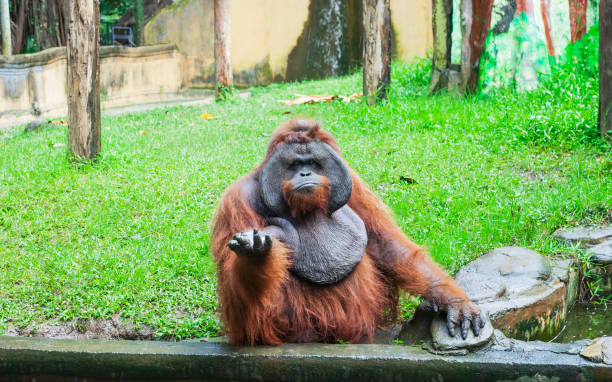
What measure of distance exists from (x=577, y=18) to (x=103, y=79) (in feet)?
26.1

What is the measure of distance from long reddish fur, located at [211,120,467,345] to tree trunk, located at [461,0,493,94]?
4895 mm

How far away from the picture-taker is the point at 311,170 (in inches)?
108

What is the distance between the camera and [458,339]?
101 inches

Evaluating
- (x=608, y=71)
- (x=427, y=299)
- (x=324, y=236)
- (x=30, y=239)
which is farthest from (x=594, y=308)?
(x=30, y=239)

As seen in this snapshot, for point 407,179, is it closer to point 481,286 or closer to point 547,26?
point 481,286

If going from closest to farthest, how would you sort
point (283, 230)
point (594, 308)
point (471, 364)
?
point (471, 364) → point (283, 230) → point (594, 308)

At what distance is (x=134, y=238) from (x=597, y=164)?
3.38 meters

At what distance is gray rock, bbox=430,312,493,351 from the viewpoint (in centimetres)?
253

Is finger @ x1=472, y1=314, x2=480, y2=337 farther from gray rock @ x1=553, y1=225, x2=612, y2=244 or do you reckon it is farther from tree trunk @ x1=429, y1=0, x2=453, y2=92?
tree trunk @ x1=429, y1=0, x2=453, y2=92

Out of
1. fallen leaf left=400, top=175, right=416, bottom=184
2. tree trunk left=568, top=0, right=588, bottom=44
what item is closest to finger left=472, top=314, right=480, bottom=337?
fallen leaf left=400, top=175, right=416, bottom=184

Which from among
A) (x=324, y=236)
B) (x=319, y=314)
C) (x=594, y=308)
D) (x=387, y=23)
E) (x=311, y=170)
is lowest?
(x=594, y=308)

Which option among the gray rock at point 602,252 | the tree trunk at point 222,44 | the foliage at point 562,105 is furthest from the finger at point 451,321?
the tree trunk at point 222,44

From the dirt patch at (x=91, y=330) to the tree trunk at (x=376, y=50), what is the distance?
486cm

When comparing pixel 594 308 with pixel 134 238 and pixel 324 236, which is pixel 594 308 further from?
pixel 134 238
